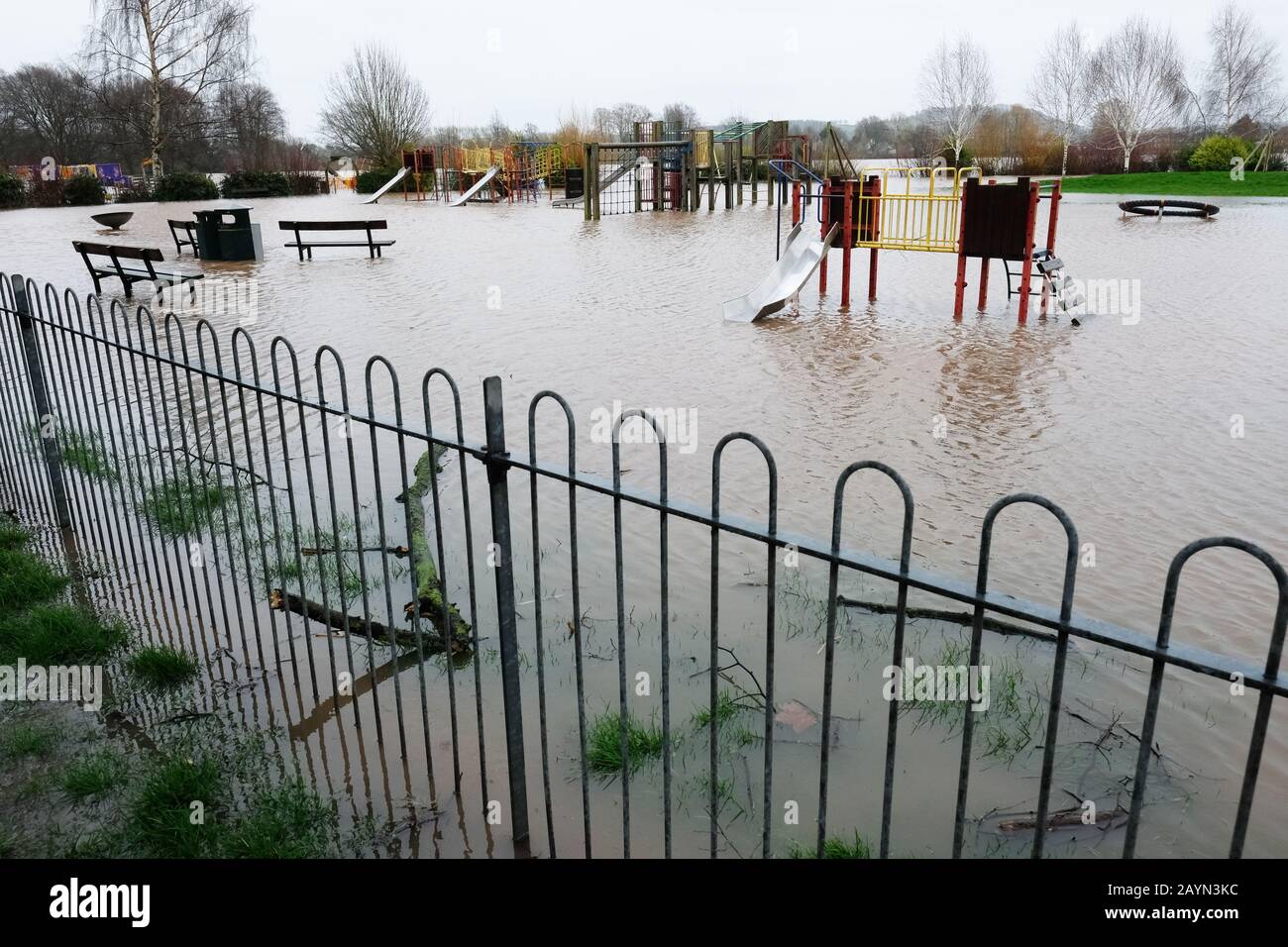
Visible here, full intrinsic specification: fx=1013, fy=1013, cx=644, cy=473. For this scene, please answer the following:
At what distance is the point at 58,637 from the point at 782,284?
432 inches

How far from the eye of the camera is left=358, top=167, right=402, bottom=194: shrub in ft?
155

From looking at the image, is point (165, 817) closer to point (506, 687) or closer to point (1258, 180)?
point (506, 687)

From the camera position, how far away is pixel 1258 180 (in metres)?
38.1

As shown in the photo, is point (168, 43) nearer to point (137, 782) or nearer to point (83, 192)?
point (83, 192)

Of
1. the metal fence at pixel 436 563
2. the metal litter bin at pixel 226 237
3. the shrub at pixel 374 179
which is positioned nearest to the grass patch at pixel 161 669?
the metal fence at pixel 436 563

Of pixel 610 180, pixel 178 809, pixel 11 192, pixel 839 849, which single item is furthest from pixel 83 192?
pixel 839 849

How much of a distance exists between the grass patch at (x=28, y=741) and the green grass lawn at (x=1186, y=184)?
38.5m

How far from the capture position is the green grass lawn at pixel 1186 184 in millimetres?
34844

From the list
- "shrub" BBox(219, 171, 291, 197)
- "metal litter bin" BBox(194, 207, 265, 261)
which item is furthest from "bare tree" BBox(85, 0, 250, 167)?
"metal litter bin" BBox(194, 207, 265, 261)

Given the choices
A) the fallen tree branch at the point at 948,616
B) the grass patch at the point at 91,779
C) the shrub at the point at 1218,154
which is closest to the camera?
the grass patch at the point at 91,779

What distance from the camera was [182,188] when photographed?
139 feet

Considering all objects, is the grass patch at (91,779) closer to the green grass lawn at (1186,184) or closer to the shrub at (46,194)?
the green grass lawn at (1186,184)

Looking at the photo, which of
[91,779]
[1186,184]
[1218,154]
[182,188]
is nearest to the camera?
[91,779]
